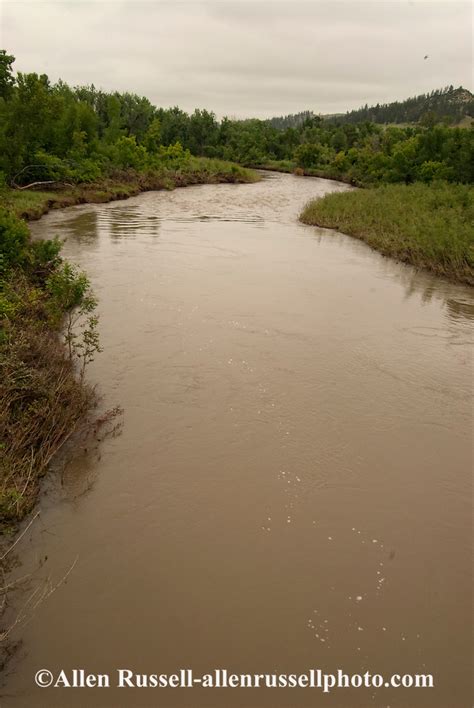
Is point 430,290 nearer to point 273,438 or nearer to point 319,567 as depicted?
point 273,438

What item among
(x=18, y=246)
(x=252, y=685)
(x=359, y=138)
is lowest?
(x=252, y=685)

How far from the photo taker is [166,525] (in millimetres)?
5758

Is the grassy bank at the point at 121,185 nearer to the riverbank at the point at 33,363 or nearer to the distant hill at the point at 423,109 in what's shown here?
the riverbank at the point at 33,363

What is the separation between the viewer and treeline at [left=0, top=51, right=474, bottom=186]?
27.5m

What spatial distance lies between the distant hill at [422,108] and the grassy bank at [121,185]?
10009 cm

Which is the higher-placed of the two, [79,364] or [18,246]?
[18,246]

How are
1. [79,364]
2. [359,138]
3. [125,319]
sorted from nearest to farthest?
[79,364], [125,319], [359,138]

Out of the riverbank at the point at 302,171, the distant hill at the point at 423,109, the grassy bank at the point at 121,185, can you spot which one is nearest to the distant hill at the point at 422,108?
the distant hill at the point at 423,109

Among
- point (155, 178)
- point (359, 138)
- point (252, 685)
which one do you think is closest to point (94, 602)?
point (252, 685)

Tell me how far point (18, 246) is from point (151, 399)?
260 inches

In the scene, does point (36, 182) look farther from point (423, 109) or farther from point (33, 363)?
point (423, 109)

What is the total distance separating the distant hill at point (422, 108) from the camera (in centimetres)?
13154

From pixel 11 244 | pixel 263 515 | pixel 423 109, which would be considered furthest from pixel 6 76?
pixel 423 109

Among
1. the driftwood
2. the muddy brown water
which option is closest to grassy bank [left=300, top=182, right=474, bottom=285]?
the muddy brown water
